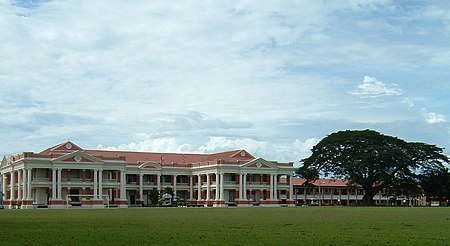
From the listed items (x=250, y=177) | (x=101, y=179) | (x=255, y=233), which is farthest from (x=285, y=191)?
(x=255, y=233)

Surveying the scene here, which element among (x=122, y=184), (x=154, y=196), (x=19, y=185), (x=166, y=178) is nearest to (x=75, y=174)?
(x=122, y=184)

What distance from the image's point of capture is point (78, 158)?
89812mm

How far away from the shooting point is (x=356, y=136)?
9388 cm

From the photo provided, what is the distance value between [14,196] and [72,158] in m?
10.2

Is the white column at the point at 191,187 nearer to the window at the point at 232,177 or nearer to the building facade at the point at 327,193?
the window at the point at 232,177

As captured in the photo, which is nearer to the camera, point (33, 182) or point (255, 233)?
point (255, 233)

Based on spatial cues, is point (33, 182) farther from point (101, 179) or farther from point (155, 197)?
point (155, 197)

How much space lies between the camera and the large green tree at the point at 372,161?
9031 centimetres

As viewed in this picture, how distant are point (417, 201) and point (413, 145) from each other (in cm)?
3763

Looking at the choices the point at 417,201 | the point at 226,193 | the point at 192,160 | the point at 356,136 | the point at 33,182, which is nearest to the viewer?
the point at 33,182

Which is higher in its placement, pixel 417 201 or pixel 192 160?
pixel 192 160

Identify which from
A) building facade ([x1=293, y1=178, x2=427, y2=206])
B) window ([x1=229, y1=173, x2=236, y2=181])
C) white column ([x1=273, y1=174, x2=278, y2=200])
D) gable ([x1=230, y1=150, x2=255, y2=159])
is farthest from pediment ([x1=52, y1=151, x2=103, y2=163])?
building facade ([x1=293, y1=178, x2=427, y2=206])

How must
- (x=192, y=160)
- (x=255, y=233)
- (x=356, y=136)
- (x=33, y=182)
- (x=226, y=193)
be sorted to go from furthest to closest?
(x=192, y=160)
(x=226, y=193)
(x=356, y=136)
(x=33, y=182)
(x=255, y=233)

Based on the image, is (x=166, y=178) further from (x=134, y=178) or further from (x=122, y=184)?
(x=122, y=184)
